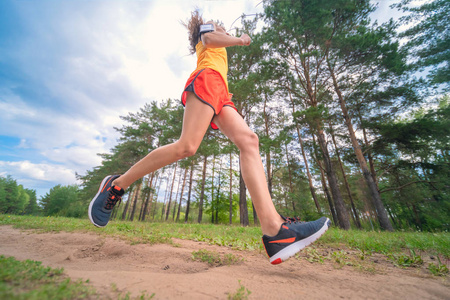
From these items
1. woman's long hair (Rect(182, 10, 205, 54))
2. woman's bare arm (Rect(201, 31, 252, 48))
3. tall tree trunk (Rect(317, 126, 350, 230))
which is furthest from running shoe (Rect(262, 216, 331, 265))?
tall tree trunk (Rect(317, 126, 350, 230))

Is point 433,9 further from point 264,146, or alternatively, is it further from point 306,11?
point 264,146

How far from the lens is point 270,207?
144 centimetres

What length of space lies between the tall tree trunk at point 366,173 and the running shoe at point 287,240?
10.2 m

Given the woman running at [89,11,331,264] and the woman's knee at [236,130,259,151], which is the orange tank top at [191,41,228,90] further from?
the woman's knee at [236,130,259,151]

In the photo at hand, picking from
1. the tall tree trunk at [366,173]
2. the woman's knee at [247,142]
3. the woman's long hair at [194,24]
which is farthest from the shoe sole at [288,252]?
the tall tree trunk at [366,173]

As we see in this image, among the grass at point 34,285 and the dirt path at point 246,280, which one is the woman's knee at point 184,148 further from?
the grass at point 34,285

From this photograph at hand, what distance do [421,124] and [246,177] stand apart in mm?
12518

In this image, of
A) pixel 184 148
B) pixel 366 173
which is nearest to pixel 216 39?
pixel 184 148

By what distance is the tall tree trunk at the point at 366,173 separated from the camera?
8.74 m

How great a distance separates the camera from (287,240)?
4.40 ft

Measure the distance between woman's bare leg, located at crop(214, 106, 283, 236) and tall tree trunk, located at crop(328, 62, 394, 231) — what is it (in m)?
10.4

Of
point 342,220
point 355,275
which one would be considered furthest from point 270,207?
point 342,220

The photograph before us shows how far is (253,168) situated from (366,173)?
11.1 m

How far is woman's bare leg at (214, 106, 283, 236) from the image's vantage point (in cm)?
141
